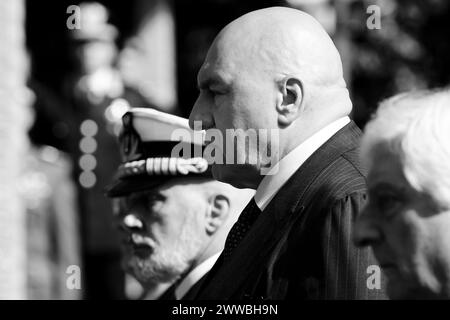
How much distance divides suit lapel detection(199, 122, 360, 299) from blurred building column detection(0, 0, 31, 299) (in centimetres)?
436

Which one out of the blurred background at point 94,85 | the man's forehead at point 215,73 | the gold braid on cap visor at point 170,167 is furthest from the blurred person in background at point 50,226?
the man's forehead at point 215,73

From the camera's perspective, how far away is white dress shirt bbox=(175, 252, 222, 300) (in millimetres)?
5824

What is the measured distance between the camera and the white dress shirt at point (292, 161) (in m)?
4.47

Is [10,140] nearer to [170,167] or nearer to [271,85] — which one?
[170,167]

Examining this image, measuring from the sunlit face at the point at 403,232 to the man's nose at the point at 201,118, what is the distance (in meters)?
1.12

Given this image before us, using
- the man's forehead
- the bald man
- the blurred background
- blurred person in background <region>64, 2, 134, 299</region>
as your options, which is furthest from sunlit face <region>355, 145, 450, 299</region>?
blurred person in background <region>64, 2, 134, 299</region>

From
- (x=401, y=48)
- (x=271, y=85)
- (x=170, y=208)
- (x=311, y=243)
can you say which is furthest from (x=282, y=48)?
(x=401, y=48)

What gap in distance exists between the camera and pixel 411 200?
3.37 metres

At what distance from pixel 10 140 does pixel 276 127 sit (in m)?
4.64

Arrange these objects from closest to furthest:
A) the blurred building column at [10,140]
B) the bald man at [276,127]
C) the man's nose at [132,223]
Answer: the bald man at [276,127] → the man's nose at [132,223] → the blurred building column at [10,140]

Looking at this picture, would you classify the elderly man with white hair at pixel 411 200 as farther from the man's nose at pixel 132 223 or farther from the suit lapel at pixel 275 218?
the man's nose at pixel 132 223

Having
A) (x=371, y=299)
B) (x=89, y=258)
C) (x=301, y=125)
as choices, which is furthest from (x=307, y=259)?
(x=89, y=258)

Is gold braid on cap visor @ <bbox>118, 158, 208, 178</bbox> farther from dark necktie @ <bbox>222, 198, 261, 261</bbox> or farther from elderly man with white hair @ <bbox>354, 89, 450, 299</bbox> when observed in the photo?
elderly man with white hair @ <bbox>354, 89, 450, 299</bbox>

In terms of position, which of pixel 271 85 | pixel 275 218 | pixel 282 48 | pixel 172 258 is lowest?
pixel 275 218
